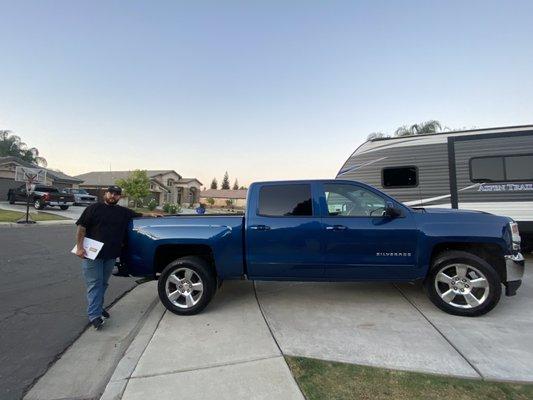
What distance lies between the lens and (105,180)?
54500 mm

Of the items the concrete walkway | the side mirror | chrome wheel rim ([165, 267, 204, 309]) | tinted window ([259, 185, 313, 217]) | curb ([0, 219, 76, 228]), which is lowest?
the concrete walkway

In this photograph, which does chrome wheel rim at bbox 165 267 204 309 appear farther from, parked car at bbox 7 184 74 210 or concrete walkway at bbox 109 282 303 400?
parked car at bbox 7 184 74 210

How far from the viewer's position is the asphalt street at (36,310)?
3561mm

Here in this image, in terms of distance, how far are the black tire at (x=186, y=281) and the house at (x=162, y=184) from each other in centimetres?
4586

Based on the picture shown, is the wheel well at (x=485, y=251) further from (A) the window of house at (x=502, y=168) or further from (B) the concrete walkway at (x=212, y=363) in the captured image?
(A) the window of house at (x=502, y=168)

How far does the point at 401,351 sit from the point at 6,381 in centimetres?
382

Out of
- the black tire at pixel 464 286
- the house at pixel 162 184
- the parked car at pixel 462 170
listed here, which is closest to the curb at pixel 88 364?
the black tire at pixel 464 286

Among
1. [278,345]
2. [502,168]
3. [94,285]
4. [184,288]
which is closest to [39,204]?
[94,285]

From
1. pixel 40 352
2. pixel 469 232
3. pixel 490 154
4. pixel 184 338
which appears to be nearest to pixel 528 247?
pixel 490 154

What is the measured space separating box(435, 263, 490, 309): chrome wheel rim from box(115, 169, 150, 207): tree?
40.8 m

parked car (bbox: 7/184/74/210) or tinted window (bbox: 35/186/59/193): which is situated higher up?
tinted window (bbox: 35/186/59/193)

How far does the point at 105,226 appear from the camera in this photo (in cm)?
454

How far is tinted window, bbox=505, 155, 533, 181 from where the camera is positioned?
775 centimetres

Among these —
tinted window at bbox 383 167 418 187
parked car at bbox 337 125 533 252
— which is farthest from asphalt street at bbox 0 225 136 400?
parked car at bbox 337 125 533 252
